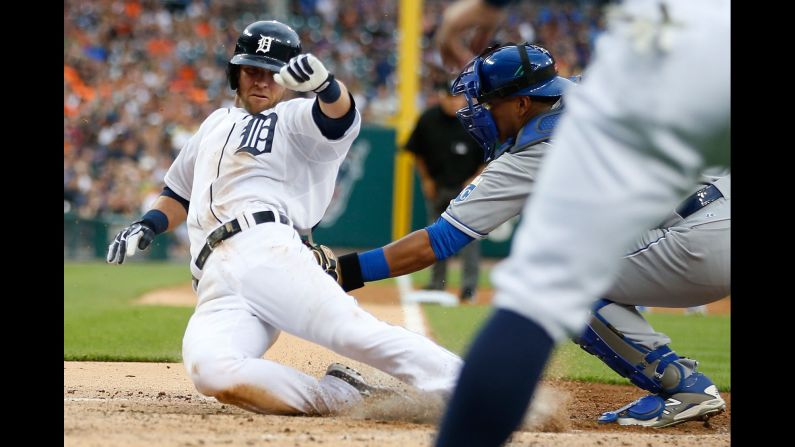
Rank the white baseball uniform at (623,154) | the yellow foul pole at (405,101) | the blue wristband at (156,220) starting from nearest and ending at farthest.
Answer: the white baseball uniform at (623,154) < the blue wristband at (156,220) < the yellow foul pole at (405,101)

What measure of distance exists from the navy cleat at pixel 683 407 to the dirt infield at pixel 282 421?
0.18 feet

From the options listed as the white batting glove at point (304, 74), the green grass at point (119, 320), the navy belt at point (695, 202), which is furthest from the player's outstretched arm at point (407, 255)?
the green grass at point (119, 320)

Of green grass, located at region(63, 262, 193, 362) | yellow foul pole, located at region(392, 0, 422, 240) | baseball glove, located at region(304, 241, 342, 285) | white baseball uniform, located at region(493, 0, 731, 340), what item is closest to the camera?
white baseball uniform, located at region(493, 0, 731, 340)

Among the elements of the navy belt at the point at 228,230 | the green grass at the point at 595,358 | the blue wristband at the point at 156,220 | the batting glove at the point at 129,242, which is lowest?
the green grass at the point at 595,358

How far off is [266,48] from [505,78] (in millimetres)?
1050

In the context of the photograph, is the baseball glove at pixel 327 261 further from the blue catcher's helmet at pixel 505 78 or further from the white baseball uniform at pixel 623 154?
the white baseball uniform at pixel 623 154

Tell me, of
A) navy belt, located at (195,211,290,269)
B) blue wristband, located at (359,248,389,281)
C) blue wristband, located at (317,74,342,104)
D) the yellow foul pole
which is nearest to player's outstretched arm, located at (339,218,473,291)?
blue wristband, located at (359,248,389,281)

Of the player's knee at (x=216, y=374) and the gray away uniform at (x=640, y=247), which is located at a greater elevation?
the gray away uniform at (x=640, y=247)

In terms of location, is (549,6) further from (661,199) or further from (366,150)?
(661,199)

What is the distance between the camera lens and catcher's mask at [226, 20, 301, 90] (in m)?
4.21

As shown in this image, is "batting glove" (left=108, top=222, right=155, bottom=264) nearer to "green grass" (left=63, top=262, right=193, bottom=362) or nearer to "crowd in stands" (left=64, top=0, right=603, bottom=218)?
"green grass" (left=63, top=262, right=193, bottom=362)

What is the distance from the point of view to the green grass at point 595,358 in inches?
223

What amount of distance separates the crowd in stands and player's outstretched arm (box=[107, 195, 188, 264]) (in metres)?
10.8
